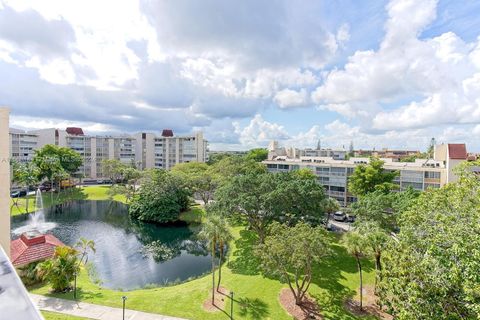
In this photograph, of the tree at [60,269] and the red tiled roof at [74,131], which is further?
the red tiled roof at [74,131]

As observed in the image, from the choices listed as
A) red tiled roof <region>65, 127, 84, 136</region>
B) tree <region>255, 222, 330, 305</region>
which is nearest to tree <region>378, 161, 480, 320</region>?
tree <region>255, 222, 330, 305</region>

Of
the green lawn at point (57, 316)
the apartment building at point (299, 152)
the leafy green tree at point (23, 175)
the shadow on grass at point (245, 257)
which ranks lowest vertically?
the shadow on grass at point (245, 257)

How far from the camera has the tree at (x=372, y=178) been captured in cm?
4697

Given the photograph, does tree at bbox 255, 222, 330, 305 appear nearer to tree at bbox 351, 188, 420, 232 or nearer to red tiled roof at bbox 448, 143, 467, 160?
tree at bbox 351, 188, 420, 232

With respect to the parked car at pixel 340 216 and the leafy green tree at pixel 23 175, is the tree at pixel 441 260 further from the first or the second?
the leafy green tree at pixel 23 175

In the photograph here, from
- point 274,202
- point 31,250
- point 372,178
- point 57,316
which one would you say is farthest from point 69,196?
point 372,178

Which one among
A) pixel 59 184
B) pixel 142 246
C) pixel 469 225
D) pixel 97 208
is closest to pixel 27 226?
pixel 97 208

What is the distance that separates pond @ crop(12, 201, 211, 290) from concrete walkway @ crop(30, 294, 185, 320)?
5.86 meters

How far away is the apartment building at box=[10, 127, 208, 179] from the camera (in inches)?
3322

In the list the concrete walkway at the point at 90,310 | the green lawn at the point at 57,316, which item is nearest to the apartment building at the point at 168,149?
the concrete walkway at the point at 90,310

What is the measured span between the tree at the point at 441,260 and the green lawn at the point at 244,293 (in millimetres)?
9578

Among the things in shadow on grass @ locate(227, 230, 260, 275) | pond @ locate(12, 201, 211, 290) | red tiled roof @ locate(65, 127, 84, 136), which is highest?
red tiled roof @ locate(65, 127, 84, 136)

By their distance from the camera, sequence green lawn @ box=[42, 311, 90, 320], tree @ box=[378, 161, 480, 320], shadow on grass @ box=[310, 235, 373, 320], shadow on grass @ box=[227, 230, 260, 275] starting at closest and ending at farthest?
tree @ box=[378, 161, 480, 320]
green lawn @ box=[42, 311, 90, 320]
shadow on grass @ box=[310, 235, 373, 320]
shadow on grass @ box=[227, 230, 260, 275]

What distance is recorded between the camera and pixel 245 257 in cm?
3088
